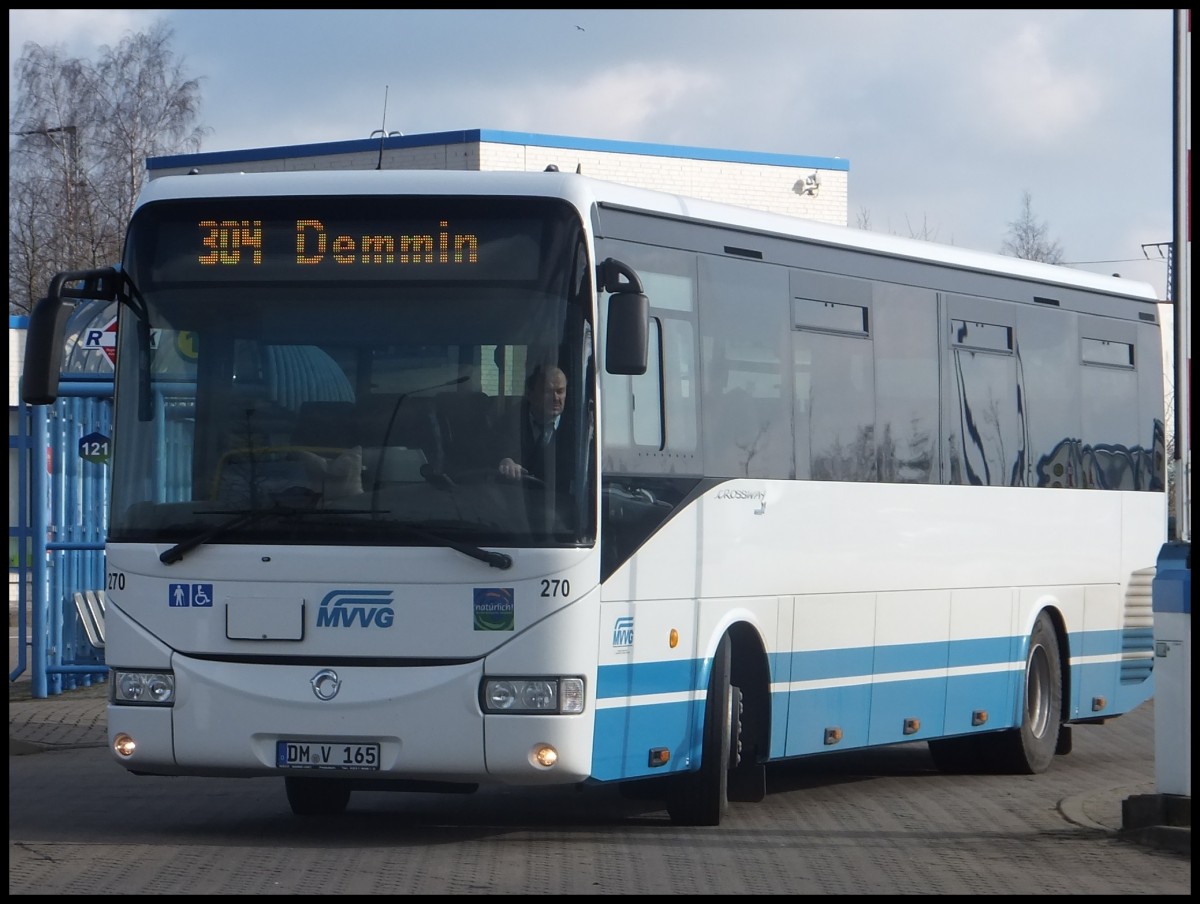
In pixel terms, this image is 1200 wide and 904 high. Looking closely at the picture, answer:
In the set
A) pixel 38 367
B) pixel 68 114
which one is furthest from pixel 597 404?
pixel 68 114

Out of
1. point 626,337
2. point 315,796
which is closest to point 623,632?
point 626,337

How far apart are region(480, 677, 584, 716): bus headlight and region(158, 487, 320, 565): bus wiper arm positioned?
4.01ft

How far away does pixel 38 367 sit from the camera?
9.43 meters

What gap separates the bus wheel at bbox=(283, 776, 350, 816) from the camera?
11.3m

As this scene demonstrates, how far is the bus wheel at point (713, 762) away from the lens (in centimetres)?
1068

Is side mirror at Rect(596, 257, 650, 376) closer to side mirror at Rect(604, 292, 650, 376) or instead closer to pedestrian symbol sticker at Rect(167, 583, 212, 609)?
side mirror at Rect(604, 292, 650, 376)

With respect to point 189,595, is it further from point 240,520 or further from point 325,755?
point 325,755

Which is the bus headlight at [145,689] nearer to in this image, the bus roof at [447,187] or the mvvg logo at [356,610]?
the mvvg logo at [356,610]

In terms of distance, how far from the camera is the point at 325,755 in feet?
31.0

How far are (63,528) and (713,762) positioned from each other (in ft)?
33.8

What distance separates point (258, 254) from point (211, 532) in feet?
4.59

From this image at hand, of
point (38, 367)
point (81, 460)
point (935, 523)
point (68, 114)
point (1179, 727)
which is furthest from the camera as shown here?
point (68, 114)

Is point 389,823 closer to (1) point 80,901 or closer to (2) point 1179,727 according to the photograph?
(1) point 80,901

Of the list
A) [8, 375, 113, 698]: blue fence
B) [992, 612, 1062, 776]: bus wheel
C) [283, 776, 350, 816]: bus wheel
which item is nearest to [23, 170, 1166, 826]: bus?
[283, 776, 350, 816]: bus wheel
